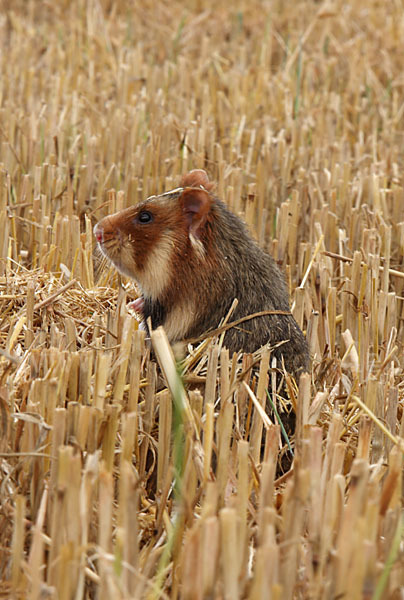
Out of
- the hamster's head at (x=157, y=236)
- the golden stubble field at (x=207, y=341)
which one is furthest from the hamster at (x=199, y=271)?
the golden stubble field at (x=207, y=341)

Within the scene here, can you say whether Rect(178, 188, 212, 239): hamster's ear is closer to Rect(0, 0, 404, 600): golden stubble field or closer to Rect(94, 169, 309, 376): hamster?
Rect(94, 169, 309, 376): hamster

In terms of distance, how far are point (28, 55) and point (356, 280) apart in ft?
14.0

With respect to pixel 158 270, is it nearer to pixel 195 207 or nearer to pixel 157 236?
pixel 157 236

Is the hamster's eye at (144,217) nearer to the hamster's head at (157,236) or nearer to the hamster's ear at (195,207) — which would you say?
the hamster's head at (157,236)

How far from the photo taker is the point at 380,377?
3168 millimetres

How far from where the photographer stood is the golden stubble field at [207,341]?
6.57 ft

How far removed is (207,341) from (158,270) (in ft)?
1.52

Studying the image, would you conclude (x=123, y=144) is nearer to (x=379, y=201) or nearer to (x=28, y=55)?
(x=379, y=201)

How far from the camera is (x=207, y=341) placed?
9.80 feet

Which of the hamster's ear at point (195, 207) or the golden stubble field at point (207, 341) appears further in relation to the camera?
the hamster's ear at point (195, 207)

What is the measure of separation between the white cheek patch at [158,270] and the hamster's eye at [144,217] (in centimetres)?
10

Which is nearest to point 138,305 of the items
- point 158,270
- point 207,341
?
point 158,270

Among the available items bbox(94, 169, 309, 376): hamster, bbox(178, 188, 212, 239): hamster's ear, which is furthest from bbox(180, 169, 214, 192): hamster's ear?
bbox(178, 188, 212, 239): hamster's ear

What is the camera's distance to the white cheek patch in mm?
3328
